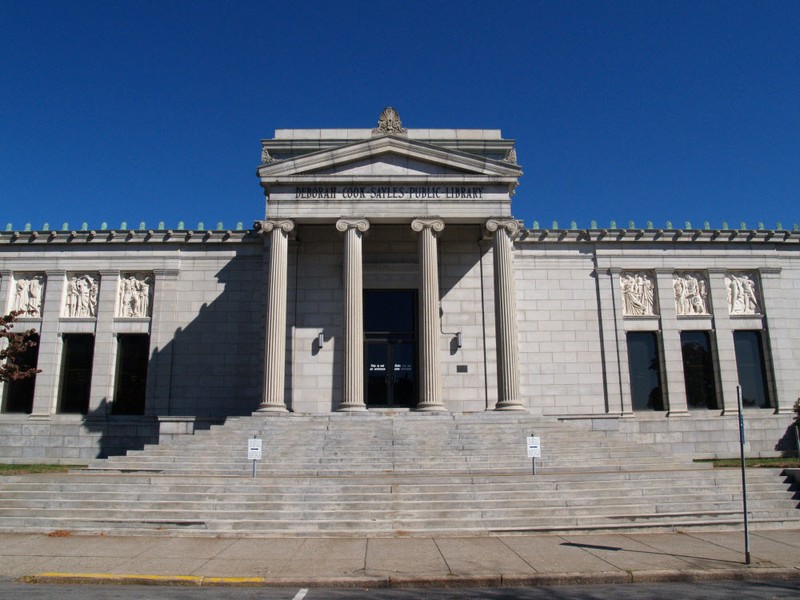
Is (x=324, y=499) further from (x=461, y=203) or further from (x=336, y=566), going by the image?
(x=461, y=203)

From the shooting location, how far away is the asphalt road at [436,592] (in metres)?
9.69

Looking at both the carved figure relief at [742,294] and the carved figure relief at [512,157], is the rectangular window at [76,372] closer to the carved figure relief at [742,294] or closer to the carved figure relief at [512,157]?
the carved figure relief at [512,157]

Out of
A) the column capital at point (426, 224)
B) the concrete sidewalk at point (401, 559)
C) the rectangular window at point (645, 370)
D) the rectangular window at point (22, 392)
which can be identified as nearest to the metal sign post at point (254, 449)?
the concrete sidewalk at point (401, 559)

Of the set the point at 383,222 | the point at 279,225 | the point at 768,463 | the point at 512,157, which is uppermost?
the point at 512,157

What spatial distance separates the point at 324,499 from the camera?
1611 cm

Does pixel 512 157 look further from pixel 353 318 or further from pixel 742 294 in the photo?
pixel 742 294

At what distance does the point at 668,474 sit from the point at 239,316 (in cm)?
2042

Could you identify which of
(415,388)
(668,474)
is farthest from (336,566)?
(415,388)

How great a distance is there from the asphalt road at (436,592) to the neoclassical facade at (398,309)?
1644cm

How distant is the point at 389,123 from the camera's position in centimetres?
2862

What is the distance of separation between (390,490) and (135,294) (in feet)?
66.7

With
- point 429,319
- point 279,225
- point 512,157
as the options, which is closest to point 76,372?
point 279,225

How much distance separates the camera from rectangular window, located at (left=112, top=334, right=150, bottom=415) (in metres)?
30.4

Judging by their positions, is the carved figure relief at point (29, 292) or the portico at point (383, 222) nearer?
the portico at point (383, 222)
